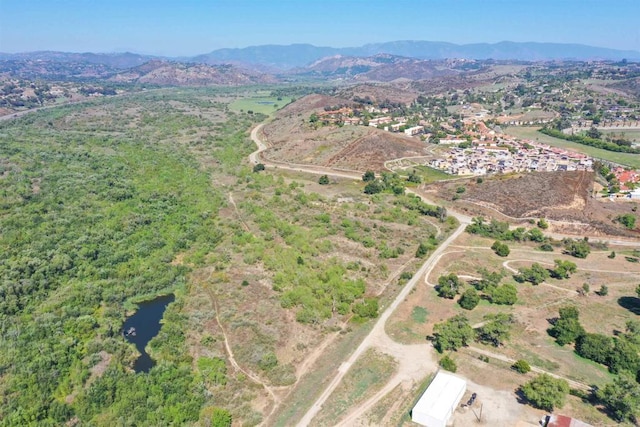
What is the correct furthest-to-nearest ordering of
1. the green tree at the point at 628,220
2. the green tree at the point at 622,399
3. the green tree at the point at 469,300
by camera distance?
the green tree at the point at 628,220
the green tree at the point at 469,300
the green tree at the point at 622,399

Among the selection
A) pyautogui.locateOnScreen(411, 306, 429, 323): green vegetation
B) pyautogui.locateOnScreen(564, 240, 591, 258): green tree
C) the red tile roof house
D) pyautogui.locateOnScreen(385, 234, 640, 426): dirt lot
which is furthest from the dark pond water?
the red tile roof house

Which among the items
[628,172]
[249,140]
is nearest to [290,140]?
[249,140]

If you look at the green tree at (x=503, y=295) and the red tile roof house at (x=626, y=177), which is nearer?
the green tree at (x=503, y=295)

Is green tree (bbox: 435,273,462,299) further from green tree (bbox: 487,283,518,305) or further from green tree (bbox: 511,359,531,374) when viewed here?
green tree (bbox: 511,359,531,374)

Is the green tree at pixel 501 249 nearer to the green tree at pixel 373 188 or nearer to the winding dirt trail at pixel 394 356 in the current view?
the winding dirt trail at pixel 394 356

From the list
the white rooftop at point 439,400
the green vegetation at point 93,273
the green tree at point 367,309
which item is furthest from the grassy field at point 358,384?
the green vegetation at point 93,273

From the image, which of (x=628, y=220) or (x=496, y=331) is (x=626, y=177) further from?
(x=496, y=331)

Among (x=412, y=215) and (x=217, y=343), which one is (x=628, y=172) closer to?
(x=412, y=215)
